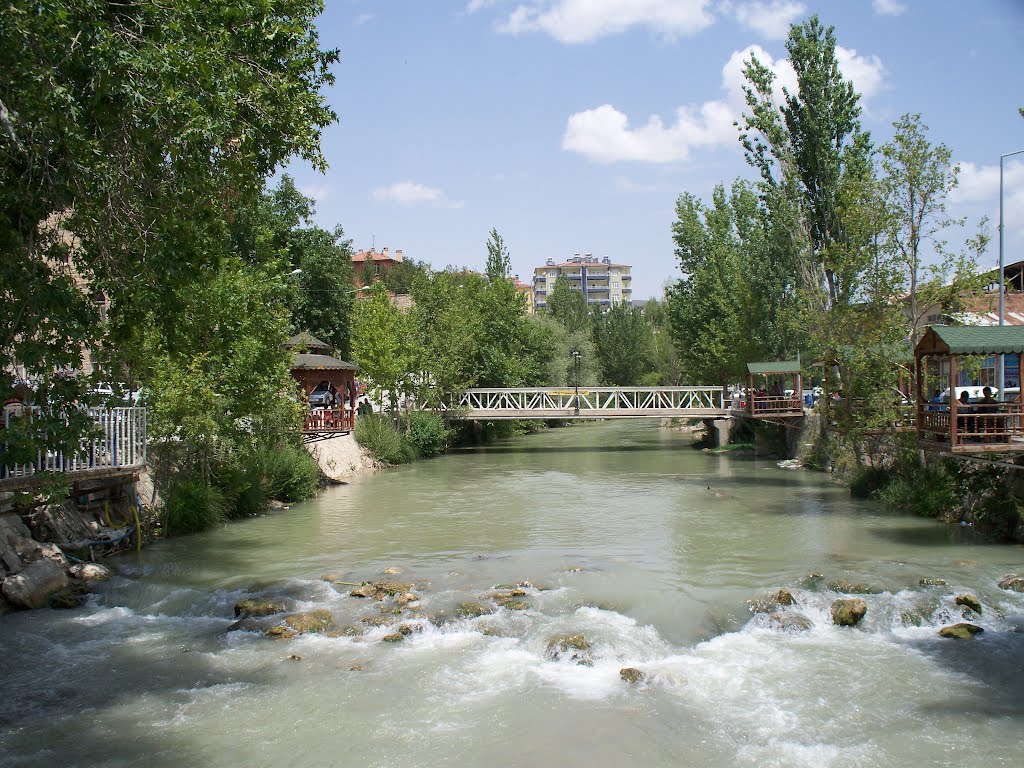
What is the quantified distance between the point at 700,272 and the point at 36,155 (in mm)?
37785

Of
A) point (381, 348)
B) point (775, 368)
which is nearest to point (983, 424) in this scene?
point (775, 368)

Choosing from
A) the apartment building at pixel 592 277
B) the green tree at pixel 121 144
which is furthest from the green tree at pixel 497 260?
the apartment building at pixel 592 277

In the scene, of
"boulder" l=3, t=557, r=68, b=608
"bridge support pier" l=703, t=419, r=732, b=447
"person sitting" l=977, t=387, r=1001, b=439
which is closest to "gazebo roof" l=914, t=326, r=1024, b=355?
"person sitting" l=977, t=387, r=1001, b=439

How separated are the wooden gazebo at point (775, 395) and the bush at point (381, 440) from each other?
44.2 feet

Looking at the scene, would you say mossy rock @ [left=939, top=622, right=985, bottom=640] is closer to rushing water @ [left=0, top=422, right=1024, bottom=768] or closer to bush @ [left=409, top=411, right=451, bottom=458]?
rushing water @ [left=0, top=422, right=1024, bottom=768]

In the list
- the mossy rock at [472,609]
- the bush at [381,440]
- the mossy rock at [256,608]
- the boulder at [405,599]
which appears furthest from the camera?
the bush at [381,440]

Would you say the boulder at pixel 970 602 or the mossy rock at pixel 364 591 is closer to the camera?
the boulder at pixel 970 602

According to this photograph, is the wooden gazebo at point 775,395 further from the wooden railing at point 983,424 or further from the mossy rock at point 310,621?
the mossy rock at point 310,621

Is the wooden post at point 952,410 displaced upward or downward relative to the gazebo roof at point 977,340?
downward

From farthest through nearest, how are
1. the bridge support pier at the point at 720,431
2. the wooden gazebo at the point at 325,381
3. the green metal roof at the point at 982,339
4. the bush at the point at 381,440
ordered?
the bridge support pier at the point at 720,431 < the bush at the point at 381,440 < the wooden gazebo at the point at 325,381 < the green metal roof at the point at 982,339

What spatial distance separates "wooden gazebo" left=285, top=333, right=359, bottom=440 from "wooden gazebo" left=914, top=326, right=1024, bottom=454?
64.3 ft

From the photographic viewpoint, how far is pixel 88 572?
14.1 meters

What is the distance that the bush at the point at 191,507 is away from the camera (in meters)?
18.2

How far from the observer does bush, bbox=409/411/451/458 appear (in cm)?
3675
